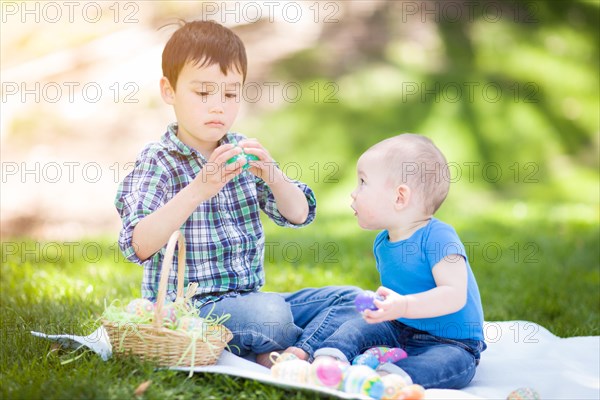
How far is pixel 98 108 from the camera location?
8.70 metres

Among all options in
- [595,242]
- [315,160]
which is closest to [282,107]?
[315,160]

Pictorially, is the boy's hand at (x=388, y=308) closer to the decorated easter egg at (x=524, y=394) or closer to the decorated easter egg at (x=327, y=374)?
the decorated easter egg at (x=327, y=374)

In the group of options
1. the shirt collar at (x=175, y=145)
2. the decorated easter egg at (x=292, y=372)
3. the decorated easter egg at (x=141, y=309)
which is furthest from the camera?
the shirt collar at (x=175, y=145)

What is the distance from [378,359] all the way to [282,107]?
21.5 ft

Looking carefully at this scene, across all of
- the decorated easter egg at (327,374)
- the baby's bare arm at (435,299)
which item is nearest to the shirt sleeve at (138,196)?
the decorated easter egg at (327,374)

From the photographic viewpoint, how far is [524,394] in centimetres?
251

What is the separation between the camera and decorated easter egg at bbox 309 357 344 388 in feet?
7.79

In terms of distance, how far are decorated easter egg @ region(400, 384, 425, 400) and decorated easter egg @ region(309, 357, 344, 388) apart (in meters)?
0.21

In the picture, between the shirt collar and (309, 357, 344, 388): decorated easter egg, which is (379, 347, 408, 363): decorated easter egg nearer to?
(309, 357, 344, 388): decorated easter egg

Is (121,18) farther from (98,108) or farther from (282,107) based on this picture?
(282,107)

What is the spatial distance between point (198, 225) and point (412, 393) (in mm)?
→ 1136

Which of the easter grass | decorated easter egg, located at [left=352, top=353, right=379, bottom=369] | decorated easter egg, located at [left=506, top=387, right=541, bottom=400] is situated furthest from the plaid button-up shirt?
decorated easter egg, located at [left=506, top=387, right=541, bottom=400]

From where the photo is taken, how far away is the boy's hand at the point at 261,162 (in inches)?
106

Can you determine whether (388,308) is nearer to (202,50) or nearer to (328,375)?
(328,375)
